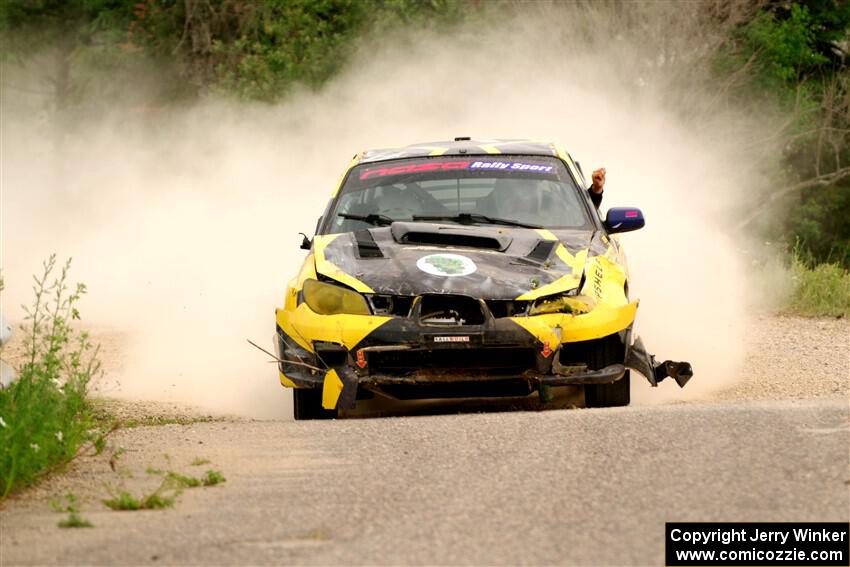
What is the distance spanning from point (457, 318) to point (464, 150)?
2490mm

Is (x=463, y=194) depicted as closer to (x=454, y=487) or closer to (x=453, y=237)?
(x=453, y=237)

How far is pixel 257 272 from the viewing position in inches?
730

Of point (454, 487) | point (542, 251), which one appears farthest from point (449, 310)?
point (454, 487)

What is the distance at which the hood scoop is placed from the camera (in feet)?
30.6

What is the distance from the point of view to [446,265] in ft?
29.1

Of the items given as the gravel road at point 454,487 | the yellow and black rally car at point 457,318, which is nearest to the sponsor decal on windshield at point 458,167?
the yellow and black rally car at point 457,318

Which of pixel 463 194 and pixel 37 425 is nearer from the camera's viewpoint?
pixel 37 425

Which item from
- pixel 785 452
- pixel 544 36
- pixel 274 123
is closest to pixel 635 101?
pixel 544 36

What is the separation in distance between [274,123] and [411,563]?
23713 mm

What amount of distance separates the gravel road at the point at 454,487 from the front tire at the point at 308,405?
0.55 metres

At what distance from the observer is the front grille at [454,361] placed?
8.60 m

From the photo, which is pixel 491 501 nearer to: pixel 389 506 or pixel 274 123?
pixel 389 506

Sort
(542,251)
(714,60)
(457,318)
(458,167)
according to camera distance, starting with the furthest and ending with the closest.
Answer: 1. (714,60)
2. (458,167)
3. (542,251)
4. (457,318)

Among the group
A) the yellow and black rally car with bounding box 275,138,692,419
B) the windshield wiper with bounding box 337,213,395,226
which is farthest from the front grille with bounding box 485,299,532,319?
the windshield wiper with bounding box 337,213,395,226
